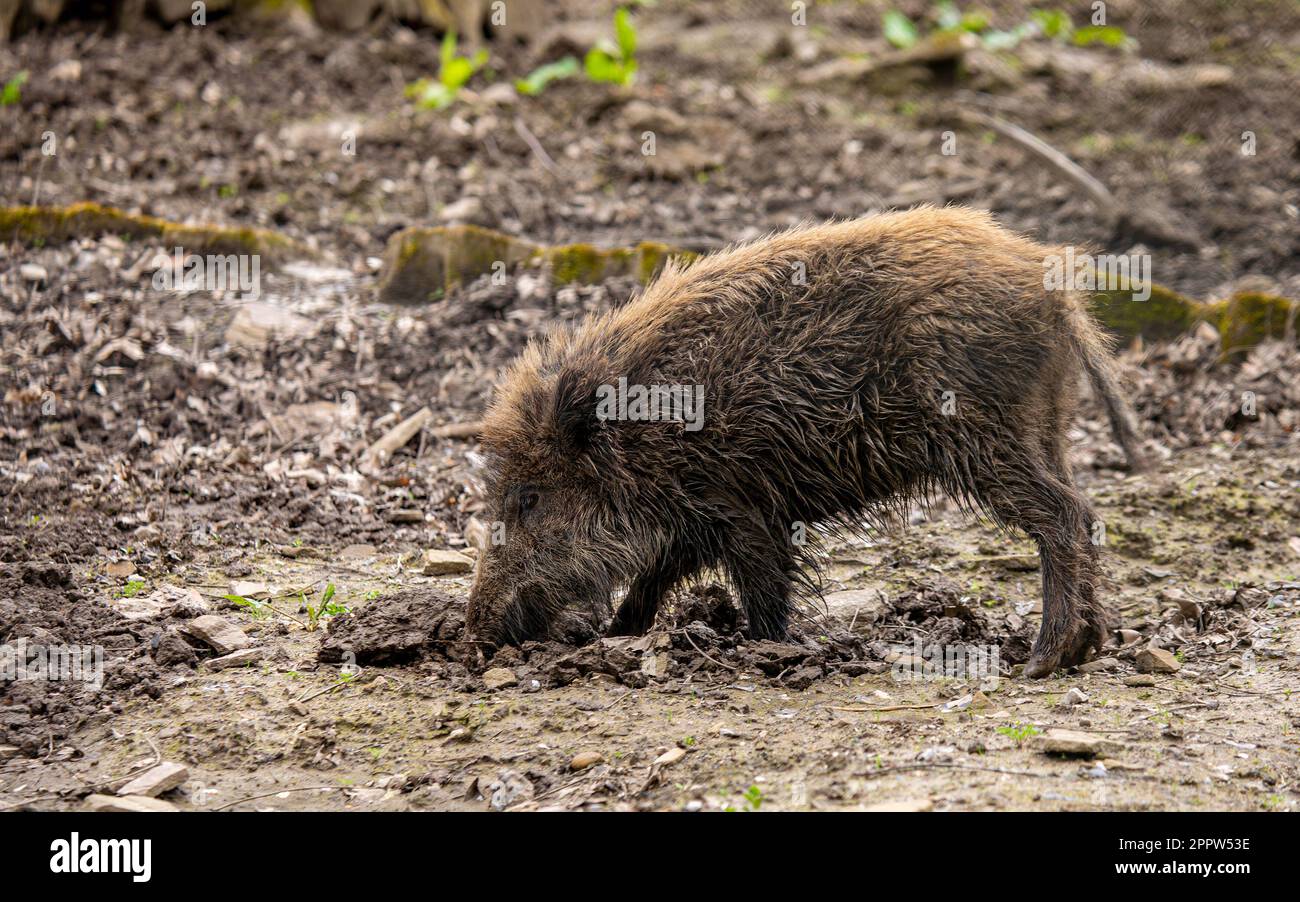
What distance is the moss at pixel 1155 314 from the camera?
9461mm

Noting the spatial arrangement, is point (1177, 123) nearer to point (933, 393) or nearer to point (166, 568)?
point (933, 393)

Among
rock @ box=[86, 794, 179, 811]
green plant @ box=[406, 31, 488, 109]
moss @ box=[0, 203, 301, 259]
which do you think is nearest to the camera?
rock @ box=[86, 794, 179, 811]

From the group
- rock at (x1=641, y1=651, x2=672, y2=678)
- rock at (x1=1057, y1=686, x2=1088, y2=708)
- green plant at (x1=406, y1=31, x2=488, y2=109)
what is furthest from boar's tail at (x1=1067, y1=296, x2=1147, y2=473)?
green plant at (x1=406, y1=31, x2=488, y2=109)

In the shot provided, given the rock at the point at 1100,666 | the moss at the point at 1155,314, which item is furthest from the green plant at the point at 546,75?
the rock at the point at 1100,666

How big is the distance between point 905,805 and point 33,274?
7741 mm

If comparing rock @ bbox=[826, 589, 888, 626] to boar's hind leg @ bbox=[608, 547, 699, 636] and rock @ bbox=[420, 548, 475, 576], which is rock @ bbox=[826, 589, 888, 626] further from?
rock @ bbox=[420, 548, 475, 576]

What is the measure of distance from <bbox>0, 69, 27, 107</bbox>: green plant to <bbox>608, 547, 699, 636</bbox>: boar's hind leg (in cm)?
815

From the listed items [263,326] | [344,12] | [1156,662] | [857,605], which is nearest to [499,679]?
[857,605]

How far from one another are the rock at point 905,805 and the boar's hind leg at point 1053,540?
1808mm

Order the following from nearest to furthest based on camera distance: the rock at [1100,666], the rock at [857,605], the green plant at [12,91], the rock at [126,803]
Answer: the rock at [126,803], the rock at [1100,666], the rock at [857,605], the green plant at [12,91]

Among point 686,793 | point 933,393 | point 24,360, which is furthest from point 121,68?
point 686,793

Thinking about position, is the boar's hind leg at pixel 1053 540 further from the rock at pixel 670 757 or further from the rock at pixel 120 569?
the rock at pixel 120 569

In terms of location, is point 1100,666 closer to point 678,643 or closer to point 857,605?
point 857,605

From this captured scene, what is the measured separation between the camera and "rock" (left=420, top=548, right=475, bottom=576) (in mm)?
7090
